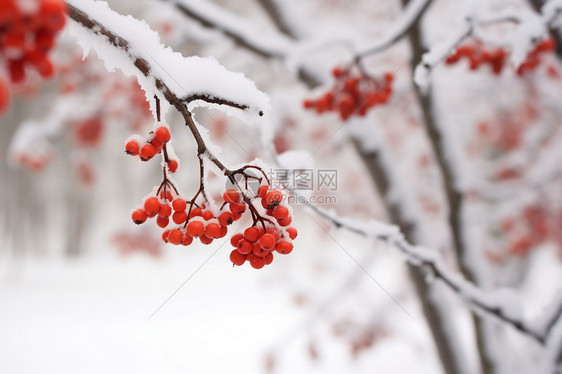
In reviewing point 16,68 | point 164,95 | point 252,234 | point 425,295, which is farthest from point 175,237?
point 425,295

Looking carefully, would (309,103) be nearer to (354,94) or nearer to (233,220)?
(354,94)

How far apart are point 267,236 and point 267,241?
0.4 inches

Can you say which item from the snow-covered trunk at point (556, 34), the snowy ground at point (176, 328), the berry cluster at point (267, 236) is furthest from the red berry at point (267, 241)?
the snowy ground at point (176, 328)

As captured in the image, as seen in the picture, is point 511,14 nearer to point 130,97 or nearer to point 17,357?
point 130,97

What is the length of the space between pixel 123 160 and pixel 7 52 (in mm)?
15834

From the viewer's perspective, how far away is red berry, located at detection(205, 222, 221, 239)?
791 mm

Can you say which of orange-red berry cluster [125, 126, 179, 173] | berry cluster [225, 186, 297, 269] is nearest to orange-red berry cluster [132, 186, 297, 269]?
berry cluster [225, 186, 297, 269]

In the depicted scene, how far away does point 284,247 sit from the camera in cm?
82

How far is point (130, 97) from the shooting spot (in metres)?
3.52

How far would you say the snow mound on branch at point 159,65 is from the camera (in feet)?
2.23

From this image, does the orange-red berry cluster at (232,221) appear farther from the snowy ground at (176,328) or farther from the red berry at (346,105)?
the snowy ground at (176,328)

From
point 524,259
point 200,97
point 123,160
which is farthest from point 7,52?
point 123,160

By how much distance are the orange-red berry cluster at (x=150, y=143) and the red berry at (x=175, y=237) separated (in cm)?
14

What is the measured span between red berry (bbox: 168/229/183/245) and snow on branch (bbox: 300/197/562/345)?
1.16ft
